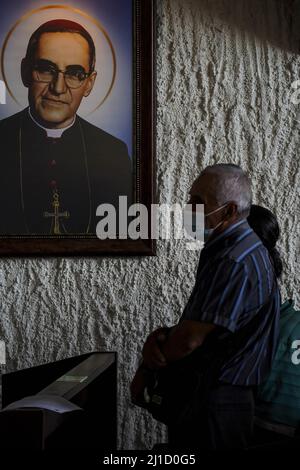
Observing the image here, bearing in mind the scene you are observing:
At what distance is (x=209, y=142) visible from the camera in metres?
2.66

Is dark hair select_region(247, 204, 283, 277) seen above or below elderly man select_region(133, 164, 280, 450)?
above

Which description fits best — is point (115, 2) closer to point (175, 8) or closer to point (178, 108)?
point (175, 8)

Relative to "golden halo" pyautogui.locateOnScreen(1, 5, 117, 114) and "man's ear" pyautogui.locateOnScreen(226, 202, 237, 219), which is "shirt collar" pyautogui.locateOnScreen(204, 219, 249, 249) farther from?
"golden halo" pyautogui.locateOnScreen(1, 5, 117, 114)

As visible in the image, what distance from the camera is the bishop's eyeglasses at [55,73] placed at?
2.63 metres

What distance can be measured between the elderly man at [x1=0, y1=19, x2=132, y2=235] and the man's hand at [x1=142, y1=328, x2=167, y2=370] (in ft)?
3.10

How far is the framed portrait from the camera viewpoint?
103 inches

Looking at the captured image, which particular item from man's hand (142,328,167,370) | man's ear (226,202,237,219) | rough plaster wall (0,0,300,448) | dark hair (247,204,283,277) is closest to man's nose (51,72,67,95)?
rough plaster wall (0,0,300,448)

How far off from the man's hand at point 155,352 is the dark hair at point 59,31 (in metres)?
1.33

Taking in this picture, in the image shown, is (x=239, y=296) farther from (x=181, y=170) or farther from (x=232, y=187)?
(x=181, y=170)

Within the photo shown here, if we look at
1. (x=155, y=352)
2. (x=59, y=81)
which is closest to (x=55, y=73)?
(x=59, y=81)

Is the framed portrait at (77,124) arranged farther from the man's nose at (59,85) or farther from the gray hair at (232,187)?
the gray hair at (232,187)
